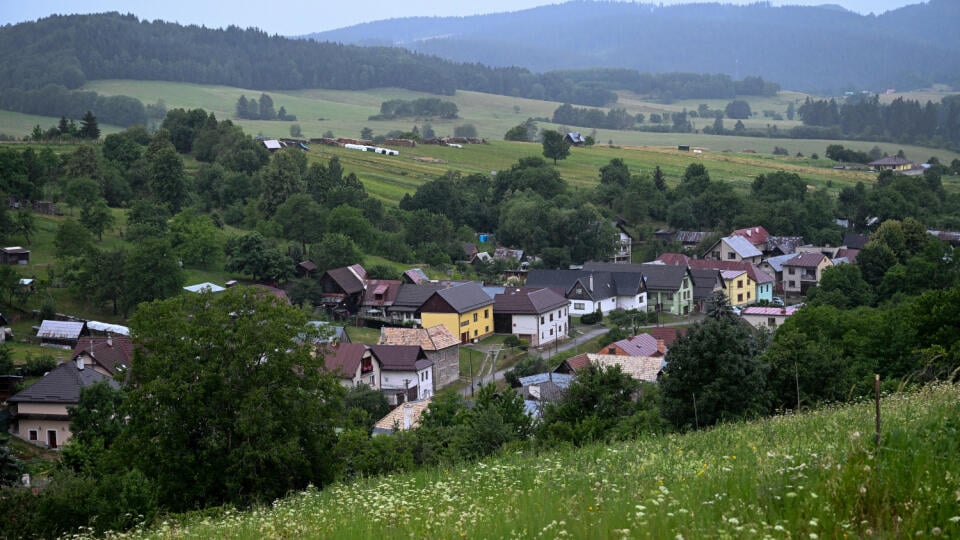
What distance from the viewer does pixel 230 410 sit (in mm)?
16812

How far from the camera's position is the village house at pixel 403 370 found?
1569 inches

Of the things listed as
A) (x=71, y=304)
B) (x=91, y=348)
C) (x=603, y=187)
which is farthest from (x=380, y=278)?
(x=603, y=187)

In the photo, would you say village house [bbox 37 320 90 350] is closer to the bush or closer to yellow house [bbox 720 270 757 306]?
the bush

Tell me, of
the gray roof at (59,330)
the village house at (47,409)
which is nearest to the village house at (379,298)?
the gray roof at (59,330)

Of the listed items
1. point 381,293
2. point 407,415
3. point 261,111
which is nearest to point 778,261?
point 381,293

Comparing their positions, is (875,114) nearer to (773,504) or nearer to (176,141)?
(176,141)

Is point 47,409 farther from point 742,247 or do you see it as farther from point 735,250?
point 742,247

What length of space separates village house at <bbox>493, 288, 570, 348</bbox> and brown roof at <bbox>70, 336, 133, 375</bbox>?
18818mm

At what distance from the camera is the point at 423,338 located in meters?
42.6

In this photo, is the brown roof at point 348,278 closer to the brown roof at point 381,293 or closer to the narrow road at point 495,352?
the brown roof at point 381,293

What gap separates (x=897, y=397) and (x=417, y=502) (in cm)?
598

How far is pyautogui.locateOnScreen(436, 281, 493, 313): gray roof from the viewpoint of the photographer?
4766 cm

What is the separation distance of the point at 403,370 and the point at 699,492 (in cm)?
3305

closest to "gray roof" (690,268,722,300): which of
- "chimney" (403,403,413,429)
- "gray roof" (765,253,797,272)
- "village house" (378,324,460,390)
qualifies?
"gray roof" (765,253,797,272)
